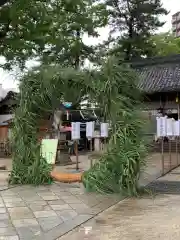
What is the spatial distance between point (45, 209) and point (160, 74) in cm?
1876

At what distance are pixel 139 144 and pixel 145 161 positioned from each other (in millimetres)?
402

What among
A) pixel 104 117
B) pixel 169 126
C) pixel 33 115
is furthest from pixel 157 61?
pixel 104 117

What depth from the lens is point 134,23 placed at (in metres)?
29.0

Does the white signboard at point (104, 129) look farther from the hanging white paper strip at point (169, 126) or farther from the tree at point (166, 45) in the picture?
the tree at point (166, 45)

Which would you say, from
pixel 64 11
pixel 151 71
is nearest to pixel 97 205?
pixel 64 11

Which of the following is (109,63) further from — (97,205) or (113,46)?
(113,46)

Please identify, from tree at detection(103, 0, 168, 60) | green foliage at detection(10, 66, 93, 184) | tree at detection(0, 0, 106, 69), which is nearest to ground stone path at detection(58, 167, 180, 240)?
green foliage at detection(10, 66, 93, 184)

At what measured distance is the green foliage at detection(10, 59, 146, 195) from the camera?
857 centimetres

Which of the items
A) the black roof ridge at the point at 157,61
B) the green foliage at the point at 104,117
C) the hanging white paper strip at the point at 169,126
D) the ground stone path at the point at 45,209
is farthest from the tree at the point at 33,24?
the black roof ridge at the point at 157,61

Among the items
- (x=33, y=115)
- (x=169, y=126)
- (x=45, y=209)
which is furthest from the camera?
(x=169, y=126)

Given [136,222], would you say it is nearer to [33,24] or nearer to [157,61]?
[33,24]

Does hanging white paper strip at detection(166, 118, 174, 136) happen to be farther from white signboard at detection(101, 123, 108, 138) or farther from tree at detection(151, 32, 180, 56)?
tree at detection(151, 32, 180, 56)

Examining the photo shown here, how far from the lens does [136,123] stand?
28.4ft

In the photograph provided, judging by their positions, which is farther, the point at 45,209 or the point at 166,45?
the point at 166,45
